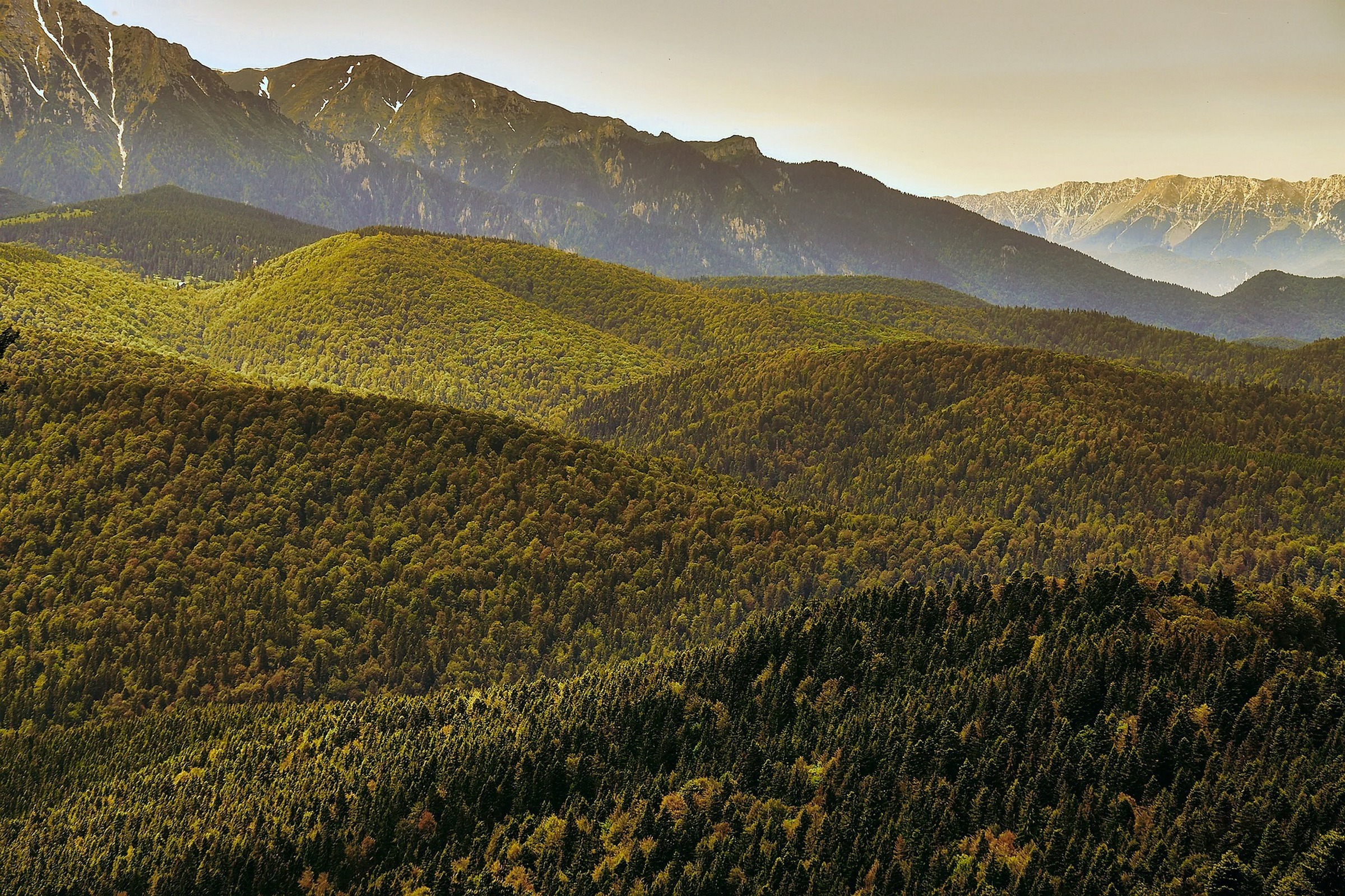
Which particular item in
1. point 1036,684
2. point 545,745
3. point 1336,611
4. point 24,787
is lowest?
point 24,787

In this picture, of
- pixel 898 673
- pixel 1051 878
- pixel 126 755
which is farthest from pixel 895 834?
pixel 126 755

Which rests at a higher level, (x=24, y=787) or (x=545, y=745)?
(x=545, y=745)

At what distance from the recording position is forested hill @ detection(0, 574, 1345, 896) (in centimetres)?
11794

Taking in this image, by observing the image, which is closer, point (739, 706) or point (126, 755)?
point (739, 706)

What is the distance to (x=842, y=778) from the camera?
472 ft

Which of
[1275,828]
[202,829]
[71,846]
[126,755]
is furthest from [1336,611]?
[126,755]

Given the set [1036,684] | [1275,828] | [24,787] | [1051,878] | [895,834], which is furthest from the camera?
[24,787]

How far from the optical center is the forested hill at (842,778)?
387 feet

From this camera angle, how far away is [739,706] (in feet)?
560

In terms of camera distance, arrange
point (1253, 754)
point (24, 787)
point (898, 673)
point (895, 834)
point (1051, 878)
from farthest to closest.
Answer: point (24, 787) < point (898, 673) < point (895, 834) < point (1253, 754) < point (1051, 878)

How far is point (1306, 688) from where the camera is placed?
408 feet

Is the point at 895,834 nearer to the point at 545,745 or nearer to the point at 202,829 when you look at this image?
the point at 545,745

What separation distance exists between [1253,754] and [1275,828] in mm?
17038

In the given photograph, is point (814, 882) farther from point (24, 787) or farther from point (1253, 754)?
point (24, 787)
